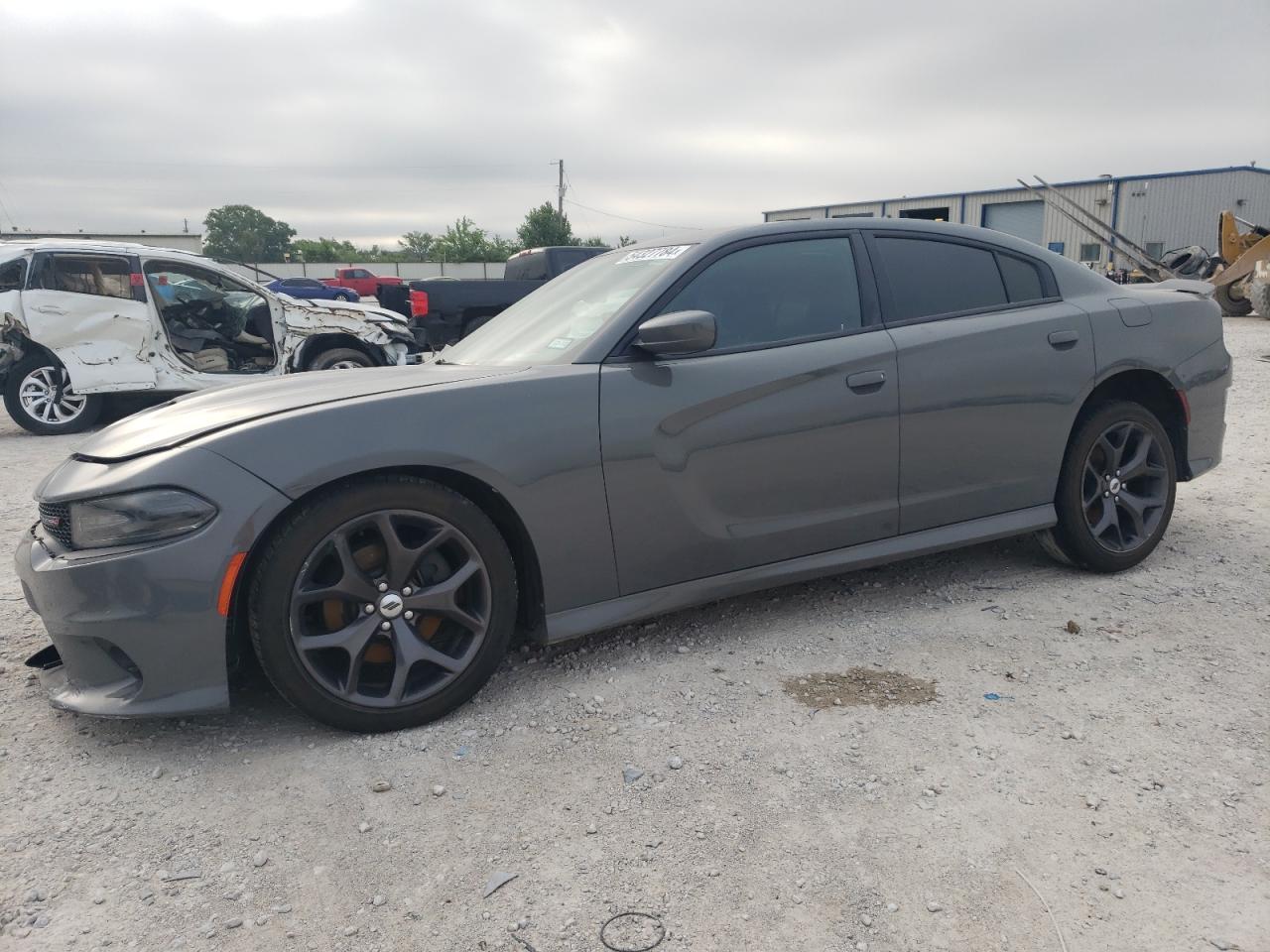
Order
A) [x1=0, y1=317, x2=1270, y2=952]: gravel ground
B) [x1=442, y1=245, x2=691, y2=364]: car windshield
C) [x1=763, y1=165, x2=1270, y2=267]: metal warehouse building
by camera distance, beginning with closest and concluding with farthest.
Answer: [x1=0, y1=317, x2=1270, y2=952]: gravel ground → [x1=442, y1=245, x2=691, y2=364]: car windshield → [x1=763, y1=165, x2=1270, y2=267]: metal warehouse building

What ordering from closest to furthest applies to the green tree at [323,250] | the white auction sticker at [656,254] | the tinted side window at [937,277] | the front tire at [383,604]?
the front tire at [383,604] → the white auction sticker at [656,254] → the tinted side window at [937,277] → the green tree at [323,250]

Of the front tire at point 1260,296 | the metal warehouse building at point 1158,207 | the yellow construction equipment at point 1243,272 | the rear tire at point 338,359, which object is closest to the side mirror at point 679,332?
the rear tire at point 338,359

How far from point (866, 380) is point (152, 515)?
2.39 metres

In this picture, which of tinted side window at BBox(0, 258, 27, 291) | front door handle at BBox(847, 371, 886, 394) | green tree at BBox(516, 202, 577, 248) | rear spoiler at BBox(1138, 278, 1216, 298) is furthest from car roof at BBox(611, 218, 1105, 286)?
green tree at BBox(516, 202, 577, 248)

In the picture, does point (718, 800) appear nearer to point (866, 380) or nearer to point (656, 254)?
point (866, 380)

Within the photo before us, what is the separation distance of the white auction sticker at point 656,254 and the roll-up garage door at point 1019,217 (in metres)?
37.3

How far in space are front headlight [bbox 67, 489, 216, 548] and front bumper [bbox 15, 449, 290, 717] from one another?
27 mm

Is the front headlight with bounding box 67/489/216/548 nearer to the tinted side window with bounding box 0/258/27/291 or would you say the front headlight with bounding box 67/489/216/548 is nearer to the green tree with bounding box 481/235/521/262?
the tinted side window with bounding box 0/258/27/291

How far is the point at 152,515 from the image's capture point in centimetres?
251

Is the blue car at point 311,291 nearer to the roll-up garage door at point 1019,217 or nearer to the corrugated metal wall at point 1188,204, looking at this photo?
the roll-up garage door at point 1019,217

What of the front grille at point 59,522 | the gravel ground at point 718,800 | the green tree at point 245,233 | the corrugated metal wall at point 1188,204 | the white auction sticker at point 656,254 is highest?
the green tree at point 245,233

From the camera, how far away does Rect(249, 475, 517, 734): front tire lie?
261 centimetres

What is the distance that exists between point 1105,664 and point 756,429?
4.78 feet

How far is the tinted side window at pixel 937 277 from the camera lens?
360 centimetres
